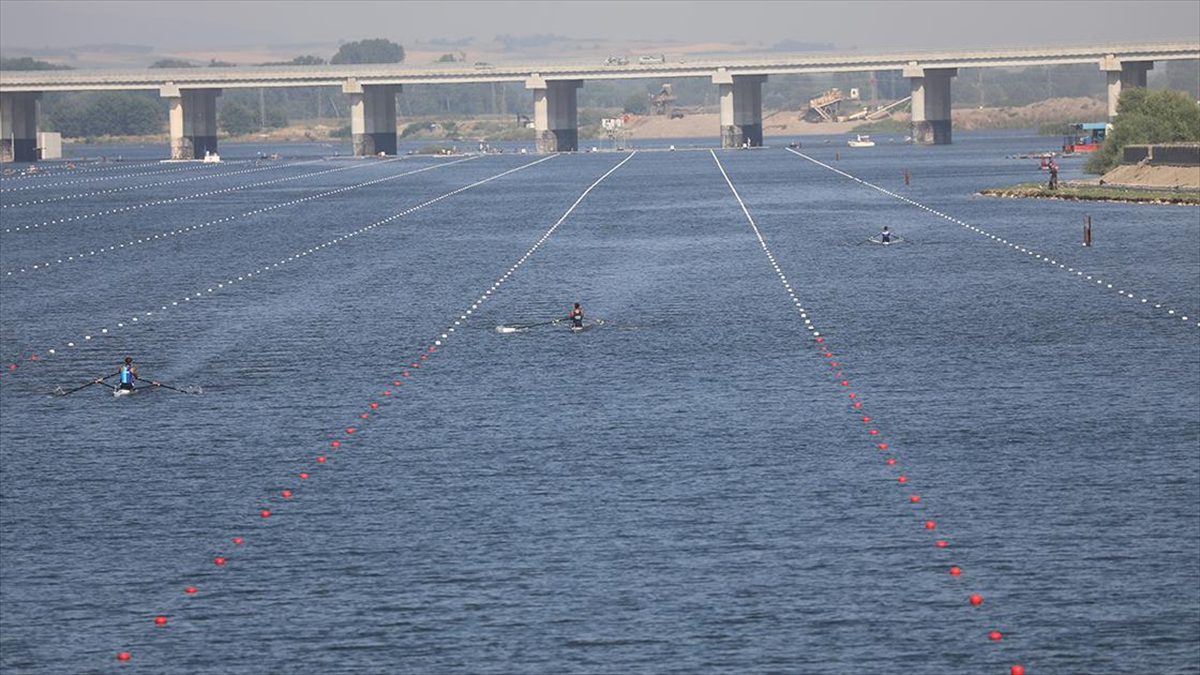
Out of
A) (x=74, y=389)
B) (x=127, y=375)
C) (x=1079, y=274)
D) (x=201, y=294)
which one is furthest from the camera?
(x=1079, y=274)

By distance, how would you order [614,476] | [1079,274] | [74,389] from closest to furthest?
[614,476]
[74,389]
[1079,274]

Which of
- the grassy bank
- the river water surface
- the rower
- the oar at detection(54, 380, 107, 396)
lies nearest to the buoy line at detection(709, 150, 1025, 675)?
the river water surface

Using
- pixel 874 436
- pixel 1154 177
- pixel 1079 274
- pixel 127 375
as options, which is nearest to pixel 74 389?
pixel 127 375

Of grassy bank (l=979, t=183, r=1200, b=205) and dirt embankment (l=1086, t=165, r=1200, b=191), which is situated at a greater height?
dirt embankment (l=1086, t=165, r=1200, b=191)

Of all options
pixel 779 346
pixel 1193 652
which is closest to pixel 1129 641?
pixel 1193 652

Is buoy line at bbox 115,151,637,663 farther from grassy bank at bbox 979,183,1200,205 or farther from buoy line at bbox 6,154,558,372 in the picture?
grassy bank at bbox 979,183,1200,205

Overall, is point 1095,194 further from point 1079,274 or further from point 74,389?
point 74,389

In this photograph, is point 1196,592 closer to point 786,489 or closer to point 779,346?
point 786,489

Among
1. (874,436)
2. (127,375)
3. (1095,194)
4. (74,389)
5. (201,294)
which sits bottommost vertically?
(874,436)

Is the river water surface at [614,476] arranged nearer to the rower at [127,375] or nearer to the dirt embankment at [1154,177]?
the rower at [127,375]
